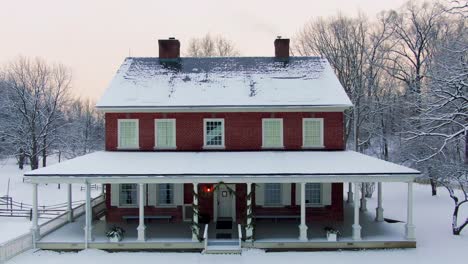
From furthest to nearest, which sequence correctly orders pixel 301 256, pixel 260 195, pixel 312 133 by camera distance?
1. pixel 312 133
2. pixel 260 195
3. pixel 301 256

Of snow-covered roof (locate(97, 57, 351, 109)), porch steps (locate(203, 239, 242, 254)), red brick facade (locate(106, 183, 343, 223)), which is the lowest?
porch steps (locate(203, 239, 242, 254))

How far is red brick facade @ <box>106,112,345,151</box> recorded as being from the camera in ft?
71.9

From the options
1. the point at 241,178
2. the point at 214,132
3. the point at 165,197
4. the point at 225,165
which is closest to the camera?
the point at 241,178

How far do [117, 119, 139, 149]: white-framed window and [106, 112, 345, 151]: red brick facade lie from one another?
36 cm

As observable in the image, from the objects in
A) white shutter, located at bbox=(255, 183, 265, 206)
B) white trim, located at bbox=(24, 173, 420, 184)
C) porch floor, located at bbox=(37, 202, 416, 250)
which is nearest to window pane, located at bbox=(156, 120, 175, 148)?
porch floor, located at bbox=(37, 202, 416, 250)

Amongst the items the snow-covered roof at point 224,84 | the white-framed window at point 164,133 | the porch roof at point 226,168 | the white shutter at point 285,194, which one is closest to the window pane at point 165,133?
the white-framed window at point 164,133

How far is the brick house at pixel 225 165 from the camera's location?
17.8 meters

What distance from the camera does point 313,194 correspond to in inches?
835

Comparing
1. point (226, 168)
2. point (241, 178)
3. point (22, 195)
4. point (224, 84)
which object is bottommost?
point (22, 195)

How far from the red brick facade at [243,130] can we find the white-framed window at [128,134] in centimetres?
36

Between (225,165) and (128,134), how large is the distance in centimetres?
616

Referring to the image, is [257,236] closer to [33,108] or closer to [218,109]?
[218,109]

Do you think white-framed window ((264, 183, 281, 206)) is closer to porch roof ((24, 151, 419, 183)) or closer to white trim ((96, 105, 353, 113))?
porch roof ((24, 151, 419, 183))

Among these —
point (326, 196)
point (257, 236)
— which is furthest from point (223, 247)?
point (326, 196)
